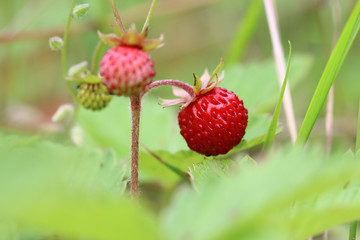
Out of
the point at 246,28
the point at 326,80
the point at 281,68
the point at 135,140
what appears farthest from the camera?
the point at 246,28

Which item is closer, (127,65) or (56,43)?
(127,65)

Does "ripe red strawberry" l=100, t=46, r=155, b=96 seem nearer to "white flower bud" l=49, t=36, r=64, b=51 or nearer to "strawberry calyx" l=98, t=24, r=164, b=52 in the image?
"strawberry calyx" l=98, t=24, r=164, b=52

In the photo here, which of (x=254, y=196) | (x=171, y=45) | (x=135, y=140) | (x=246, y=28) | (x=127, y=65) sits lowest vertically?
(x=254, y=196)

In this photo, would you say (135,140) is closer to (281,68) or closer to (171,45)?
(281,68)

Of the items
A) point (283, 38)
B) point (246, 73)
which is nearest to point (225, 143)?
point (246, 73)

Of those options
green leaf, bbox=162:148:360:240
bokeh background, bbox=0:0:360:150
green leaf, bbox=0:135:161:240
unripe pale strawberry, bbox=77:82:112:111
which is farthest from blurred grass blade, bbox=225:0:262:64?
green leaf, bbox=0:135:161:240

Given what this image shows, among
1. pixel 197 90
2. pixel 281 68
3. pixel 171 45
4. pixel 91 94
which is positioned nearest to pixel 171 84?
pixel 197 90

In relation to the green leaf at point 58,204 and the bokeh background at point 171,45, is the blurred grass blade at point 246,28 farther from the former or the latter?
the green leaf at point 58,204
